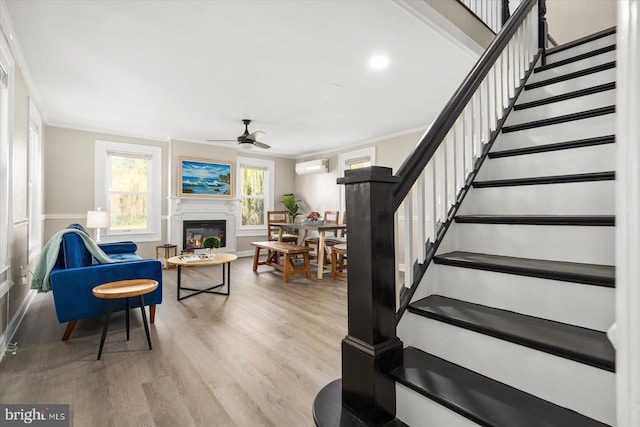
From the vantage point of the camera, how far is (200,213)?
6414mm

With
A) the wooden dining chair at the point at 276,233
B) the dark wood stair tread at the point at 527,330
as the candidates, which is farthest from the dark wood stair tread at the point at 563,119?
the wooden dining chair at the point at 276,233

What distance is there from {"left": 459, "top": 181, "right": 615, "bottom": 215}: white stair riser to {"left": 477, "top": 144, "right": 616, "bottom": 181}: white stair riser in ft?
0.60

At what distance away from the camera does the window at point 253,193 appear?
7.26 m

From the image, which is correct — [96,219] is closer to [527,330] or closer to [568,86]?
[527,330]

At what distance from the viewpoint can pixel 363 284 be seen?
49.1 inches

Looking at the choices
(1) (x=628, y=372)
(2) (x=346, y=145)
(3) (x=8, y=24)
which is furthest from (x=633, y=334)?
(2) (x=346, y=145)

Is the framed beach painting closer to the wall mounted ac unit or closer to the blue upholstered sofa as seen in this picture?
the wall mounted ac unit

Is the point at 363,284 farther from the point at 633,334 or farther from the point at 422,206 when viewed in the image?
the point at 633,334

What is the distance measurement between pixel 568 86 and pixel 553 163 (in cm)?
80

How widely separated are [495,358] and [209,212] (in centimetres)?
607

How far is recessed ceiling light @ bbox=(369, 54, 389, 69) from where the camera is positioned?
295cm

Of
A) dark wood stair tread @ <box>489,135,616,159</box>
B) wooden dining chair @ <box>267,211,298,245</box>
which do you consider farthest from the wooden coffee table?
dark wood stair tread @ <box>489,135,616,159</box>

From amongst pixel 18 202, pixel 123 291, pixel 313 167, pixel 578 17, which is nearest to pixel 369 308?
pixel 123 291

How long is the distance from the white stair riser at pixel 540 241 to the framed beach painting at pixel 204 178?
18.2ft
